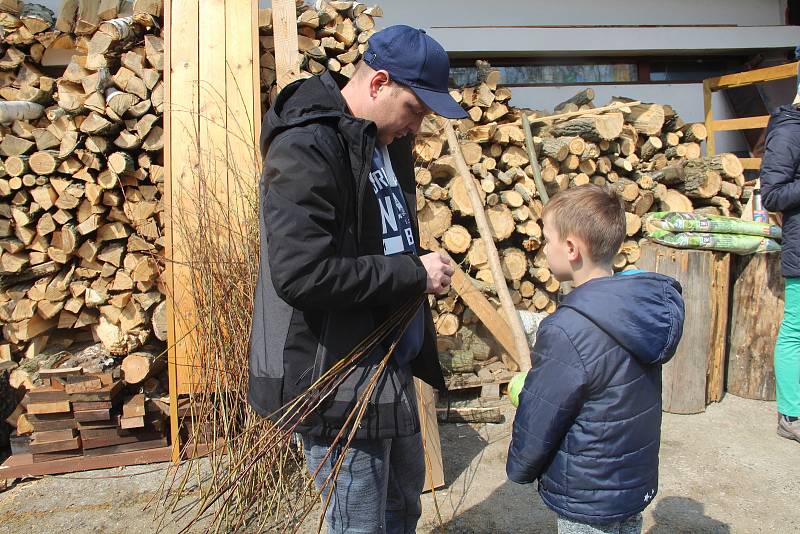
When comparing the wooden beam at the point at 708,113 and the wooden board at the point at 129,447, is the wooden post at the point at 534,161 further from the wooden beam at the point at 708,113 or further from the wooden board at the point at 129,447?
the wooden board at the point at 129,447

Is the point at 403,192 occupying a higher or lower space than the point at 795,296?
higher

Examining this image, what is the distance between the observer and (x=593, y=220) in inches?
67.1

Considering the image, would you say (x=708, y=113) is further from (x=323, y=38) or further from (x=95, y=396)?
(x=95, y=396)

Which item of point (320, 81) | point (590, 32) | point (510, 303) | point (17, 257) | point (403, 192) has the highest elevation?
point (590, 32)

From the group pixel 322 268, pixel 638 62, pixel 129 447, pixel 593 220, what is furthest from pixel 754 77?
pixel 129 447

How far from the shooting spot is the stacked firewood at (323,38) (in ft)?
12.5

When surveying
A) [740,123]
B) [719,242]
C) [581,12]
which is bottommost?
[719,242]

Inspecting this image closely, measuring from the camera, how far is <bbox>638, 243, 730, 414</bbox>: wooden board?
3885mm

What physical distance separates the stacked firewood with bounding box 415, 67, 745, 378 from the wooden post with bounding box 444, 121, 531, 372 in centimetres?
16

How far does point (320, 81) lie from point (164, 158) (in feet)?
6.85

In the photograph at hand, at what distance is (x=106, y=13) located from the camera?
3600mm

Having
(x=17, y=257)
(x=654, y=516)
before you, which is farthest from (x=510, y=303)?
(x=17, y=257)

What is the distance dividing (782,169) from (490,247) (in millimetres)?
1724

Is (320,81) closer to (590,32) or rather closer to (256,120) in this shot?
(256,120)
